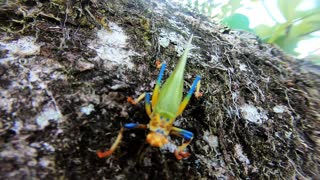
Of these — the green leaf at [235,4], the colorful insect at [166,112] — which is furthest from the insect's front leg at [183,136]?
the green leaf at [235,4]

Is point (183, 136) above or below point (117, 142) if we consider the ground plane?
above

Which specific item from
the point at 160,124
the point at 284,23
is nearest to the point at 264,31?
the point at 284,23

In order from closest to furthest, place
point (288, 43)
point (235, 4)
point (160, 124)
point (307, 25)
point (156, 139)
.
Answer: point (156, 139) < point (160, 124) < point (307, 25) < point (288, 43) < point (235, 4)

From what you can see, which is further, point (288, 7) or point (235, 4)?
point (235, 4)

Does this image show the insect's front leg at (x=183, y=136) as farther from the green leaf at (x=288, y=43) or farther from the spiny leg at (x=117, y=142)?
the green leaf at (x=288, y=43)

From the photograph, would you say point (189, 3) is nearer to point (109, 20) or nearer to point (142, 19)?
point (142, 19)

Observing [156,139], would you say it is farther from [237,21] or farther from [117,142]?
[237,21]

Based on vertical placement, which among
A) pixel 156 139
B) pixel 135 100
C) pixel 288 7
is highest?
pixel 288 7

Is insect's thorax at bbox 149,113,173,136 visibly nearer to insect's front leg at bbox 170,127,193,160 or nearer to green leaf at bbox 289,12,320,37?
insect's front leg at bbox 170,127,193,160

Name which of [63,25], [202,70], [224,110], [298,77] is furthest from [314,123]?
[63,25]
